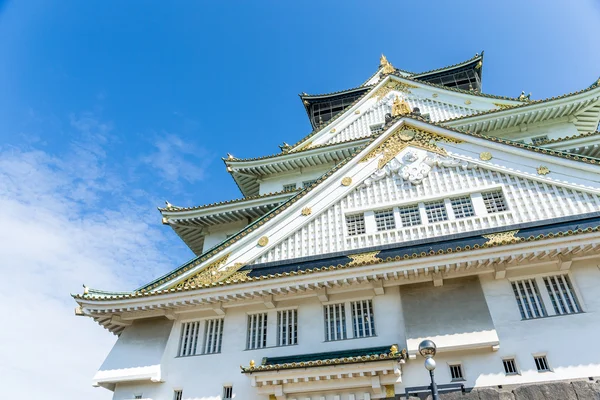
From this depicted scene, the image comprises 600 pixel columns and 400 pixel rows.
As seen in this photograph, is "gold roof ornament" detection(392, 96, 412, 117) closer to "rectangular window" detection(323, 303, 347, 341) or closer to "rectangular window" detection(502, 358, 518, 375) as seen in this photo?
"rectangular window" detection(323, 303, 347, 341)

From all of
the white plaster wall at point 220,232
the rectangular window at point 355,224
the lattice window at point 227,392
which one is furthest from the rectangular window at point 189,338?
the white plaster wall at point 220,232

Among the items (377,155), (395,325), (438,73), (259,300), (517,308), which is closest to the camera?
(517,308)

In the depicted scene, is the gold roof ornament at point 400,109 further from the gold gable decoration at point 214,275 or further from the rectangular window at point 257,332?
the rectangular window at point 257,332

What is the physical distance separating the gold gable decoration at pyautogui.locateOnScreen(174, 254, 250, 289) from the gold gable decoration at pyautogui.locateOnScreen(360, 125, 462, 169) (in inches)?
266

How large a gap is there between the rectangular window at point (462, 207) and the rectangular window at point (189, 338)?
10.0 m

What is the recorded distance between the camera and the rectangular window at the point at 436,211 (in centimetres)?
1483

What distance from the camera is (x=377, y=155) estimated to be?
17.1m

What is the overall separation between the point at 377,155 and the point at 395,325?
23.3 ft

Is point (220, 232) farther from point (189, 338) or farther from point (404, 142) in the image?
point (404, 142)

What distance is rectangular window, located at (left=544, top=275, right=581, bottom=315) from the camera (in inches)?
465

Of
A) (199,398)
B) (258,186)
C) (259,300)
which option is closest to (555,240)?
(259,300)

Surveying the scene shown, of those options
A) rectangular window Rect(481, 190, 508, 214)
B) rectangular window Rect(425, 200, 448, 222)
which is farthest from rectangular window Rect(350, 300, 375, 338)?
rectangular window Rect(481, 190, 508, 214)

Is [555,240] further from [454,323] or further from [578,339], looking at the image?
[454,323]

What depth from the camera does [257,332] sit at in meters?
14.1
